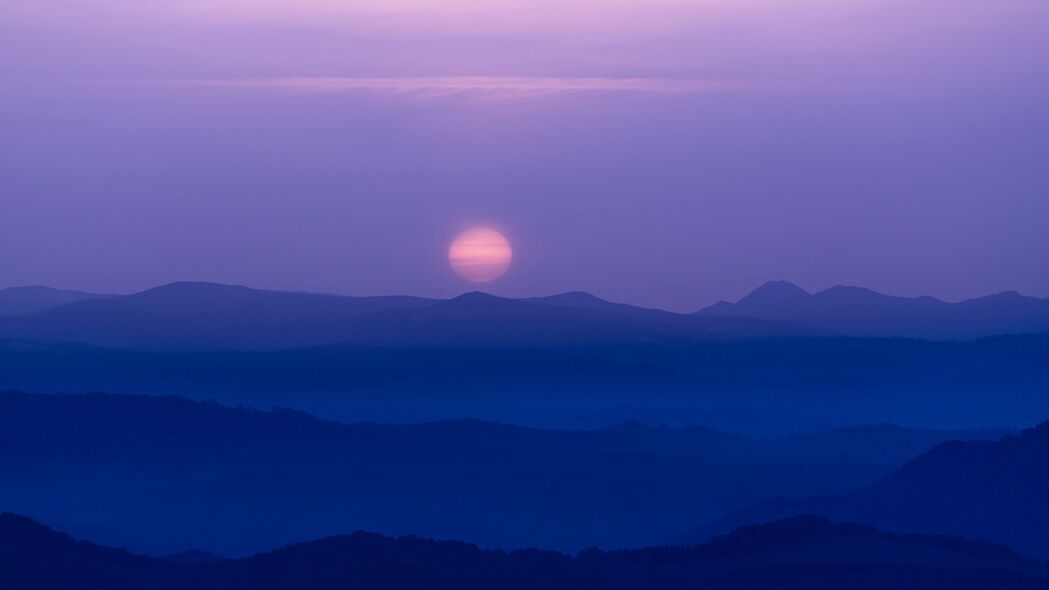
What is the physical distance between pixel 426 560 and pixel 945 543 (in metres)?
51.0

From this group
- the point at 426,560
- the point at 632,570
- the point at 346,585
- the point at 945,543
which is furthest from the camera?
the point at 945,543

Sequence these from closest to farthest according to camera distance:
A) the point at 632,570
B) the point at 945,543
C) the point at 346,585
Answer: the point at 346,585 < the point at 632,570 < the point at 945,543

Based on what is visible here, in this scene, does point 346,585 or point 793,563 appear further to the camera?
point 793,563

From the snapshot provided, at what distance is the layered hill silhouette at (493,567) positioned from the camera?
118 metres

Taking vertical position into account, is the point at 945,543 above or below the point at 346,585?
above

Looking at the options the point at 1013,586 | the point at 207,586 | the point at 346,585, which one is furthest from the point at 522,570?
the point at 1013,586

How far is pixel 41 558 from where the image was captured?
125 meters

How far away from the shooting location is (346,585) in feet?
377

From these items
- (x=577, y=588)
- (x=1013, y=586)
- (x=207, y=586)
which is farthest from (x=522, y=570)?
(x=1013, y=586)

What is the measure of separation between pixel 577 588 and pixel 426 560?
41.2 ft

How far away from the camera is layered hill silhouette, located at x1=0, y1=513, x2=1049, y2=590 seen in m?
118

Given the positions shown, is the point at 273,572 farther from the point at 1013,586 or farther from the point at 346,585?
the point at 1013,586

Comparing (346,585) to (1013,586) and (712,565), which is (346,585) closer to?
(712,565)

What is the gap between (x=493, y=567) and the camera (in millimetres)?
121750
